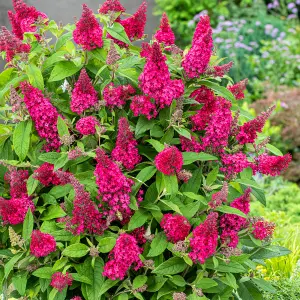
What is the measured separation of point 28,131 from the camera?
1968mm

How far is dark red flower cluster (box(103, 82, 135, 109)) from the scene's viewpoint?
1.99 metres

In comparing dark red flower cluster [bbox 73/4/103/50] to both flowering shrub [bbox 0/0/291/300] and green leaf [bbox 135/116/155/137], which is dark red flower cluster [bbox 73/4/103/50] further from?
green leaf [bbox 135/116/155/137]

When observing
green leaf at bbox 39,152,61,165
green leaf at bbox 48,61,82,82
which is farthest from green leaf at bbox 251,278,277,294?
green leaf at bbox 48,61,82,82

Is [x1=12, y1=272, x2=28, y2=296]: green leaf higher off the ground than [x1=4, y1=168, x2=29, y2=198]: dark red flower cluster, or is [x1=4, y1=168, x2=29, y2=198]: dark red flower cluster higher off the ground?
[x1=4, y1=168, x2=29, y2=198]: dark red flower cluster

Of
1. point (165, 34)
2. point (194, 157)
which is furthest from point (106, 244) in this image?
point (165, 34)

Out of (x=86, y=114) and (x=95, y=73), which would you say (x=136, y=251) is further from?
(x=95, y=73)

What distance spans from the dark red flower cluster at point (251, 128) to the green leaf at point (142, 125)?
335 mm

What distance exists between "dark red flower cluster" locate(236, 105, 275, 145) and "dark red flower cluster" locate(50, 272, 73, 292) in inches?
31.1

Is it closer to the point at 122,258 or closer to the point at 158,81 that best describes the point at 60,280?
the point at 122,258

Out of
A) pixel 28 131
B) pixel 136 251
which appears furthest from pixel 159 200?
pixel 28 131

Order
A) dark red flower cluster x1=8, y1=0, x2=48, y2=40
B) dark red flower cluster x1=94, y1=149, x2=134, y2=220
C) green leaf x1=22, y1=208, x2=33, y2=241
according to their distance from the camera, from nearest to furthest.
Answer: dark red flower cluster x1=94, y1=149, x2=134, y2=220, green leaf x1=22, y1=208, x2=33, y2=241, dark red flower cluster x1=8, y1=0, x2=48, y2=40

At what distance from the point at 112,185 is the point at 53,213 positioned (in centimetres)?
35

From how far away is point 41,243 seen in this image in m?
1.87

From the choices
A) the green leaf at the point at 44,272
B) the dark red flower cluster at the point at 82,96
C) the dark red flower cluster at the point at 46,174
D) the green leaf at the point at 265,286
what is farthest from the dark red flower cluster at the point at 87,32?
the green leaf at the point at 265,286
